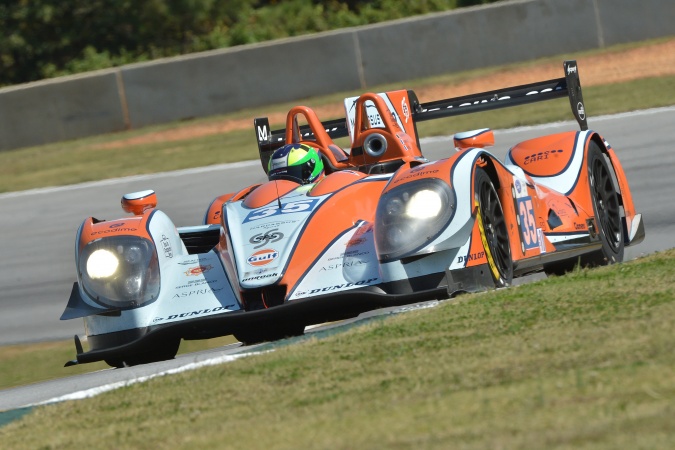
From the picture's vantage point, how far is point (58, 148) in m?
22.2

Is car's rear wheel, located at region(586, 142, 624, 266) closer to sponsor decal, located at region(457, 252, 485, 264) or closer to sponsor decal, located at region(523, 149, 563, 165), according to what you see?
sponsor decal, located at region(523, 149, 563, 165)

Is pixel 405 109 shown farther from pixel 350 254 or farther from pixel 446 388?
pixel 446 388

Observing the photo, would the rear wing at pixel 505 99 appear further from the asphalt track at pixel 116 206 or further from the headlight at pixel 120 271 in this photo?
the headlight at pixel 120 271

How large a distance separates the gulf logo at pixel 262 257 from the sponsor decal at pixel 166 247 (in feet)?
2.66

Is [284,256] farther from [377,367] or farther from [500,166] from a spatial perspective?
[377,367]

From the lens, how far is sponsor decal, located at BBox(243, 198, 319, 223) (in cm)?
784

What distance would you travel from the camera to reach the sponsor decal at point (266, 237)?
763 cm

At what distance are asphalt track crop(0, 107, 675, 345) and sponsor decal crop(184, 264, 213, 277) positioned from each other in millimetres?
3095

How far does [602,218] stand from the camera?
930 cm

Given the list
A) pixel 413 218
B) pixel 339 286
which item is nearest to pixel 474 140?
pixel 413 218

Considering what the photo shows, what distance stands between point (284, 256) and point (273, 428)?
9.81 feet

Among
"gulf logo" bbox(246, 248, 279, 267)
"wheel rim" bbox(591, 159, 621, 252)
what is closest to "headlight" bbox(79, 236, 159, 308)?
"gulf logo" bbox(246, 248, 279, 267)

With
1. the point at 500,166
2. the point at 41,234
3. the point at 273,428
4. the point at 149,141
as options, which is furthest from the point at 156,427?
the point at 149,141

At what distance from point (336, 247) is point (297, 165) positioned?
135 centimetres
